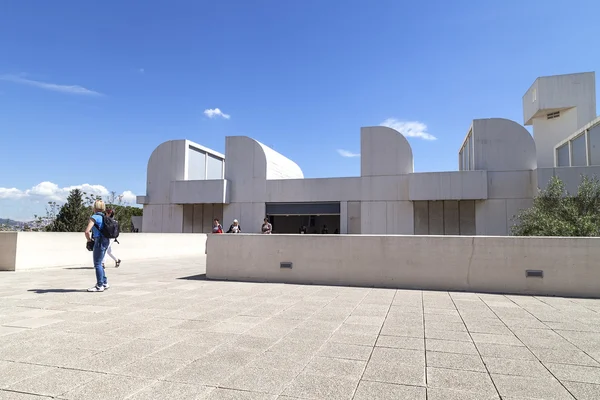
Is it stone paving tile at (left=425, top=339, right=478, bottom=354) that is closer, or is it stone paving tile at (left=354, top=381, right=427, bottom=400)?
stone paving tile at (left=354, top=381, right=427, bottom=400)

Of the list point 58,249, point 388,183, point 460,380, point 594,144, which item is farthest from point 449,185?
point 460,380

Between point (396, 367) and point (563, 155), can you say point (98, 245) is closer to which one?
point (396, 367)

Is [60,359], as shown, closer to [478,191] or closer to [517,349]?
[517,349]

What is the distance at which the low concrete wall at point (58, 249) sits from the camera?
11.1m

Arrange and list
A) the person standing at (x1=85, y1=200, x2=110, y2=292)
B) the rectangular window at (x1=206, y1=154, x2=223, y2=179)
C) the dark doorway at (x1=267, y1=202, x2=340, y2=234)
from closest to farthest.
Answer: the person standing at (x1=85, y1=200, x2=110, y2=292)
the dark doorway at (x1=267, y1=202, x2=340, y2=234)
the rectangular window at (x1=206, y1=154, x2=223, y2=179)

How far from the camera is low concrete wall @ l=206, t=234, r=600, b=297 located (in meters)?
7.76

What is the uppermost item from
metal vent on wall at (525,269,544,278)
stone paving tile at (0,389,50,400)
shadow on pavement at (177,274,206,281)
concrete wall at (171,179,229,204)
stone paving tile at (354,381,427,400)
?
concrete wall at (171,179,229,204)

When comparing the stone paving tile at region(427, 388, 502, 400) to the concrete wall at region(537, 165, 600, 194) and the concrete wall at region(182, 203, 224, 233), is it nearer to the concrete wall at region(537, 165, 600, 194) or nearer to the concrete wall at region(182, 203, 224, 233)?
the concrete wall at region(537, 165, 600, 194)

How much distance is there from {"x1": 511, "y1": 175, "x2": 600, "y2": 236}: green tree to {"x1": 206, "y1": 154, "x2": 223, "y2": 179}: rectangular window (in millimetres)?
24267

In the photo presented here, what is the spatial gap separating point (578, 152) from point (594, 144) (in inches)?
95.4

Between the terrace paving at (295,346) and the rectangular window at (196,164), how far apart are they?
2428 cm

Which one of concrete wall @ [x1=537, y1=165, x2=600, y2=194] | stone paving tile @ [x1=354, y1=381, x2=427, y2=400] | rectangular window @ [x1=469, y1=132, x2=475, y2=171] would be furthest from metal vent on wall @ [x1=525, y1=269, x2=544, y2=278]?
rectangular window @ [x1=469, y1=132, x2=475, y2=171]

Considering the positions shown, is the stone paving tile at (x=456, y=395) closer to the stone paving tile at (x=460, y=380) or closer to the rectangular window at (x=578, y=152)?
the stone paving tile at (x=460, y=380)

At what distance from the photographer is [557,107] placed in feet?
110
